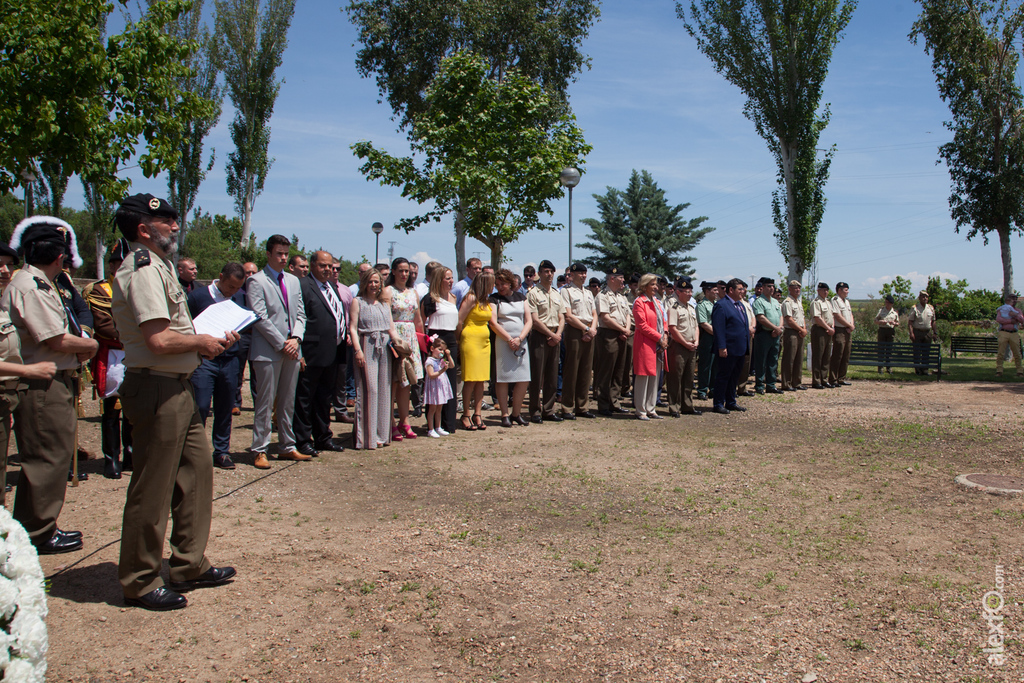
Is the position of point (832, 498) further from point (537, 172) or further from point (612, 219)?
point (612, 219)

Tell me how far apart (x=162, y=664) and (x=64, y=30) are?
8374mm

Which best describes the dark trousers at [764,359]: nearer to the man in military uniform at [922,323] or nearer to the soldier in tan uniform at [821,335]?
the soldier in tan uniform at [821,335]

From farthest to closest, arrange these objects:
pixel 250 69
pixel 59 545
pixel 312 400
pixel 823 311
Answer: pixel 250 69, pixel 823 311, pixel 312 400, pixel 59 545

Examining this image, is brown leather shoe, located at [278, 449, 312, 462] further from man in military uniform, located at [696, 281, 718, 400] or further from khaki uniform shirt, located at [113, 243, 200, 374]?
man in military uniform, located at [696, 281, 718, 400]

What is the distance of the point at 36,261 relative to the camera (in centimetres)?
469

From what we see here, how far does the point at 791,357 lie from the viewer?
13.9m

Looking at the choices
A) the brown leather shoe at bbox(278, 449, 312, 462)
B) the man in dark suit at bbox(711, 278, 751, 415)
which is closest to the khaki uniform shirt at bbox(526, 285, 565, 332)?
the man in dark suit at bbox(711, 278, 751, 415)

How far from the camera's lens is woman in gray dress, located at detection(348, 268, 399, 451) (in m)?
7.79

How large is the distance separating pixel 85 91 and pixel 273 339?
4.84 meters

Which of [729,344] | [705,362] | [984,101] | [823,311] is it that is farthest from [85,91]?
[984,101]

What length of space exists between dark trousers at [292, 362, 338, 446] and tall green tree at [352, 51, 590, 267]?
10.9m

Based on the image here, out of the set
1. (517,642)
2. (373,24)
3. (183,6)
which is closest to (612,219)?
(373,24)

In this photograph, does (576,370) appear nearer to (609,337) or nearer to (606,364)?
(606,364)

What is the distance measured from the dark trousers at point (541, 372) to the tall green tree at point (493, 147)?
8.55 meters
